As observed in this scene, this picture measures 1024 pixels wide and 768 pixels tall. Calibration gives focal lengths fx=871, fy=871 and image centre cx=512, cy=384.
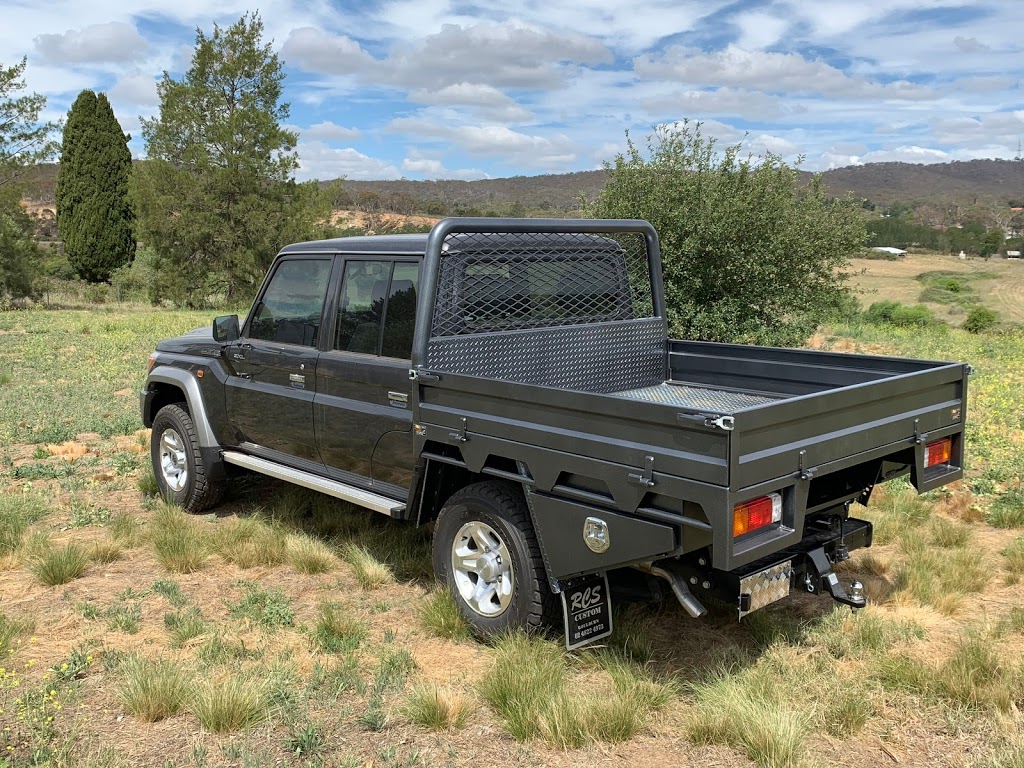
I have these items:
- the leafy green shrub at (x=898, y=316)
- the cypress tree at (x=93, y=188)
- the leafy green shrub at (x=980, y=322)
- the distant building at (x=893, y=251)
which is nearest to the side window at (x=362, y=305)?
the leafy green shrub at (x=898, y=316)

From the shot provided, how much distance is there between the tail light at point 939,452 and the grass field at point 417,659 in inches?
31.7

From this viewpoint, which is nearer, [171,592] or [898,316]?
[171,592]

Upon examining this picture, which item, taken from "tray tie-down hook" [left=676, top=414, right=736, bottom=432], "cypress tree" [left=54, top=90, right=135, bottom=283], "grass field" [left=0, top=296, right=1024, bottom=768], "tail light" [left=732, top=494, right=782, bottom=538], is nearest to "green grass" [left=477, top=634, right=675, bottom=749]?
"grass field" [left=0, top=296, right=1024, bottom=768]

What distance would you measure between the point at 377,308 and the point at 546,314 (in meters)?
0.99

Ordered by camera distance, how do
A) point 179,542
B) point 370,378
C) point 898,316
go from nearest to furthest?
1. point 370,378
2. point 179,542
3. point 898,316

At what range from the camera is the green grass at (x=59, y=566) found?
16.7 feet

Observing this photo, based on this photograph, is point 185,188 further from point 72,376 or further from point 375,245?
point 375,245

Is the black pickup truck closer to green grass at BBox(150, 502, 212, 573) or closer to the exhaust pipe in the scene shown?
the exhaust pipe

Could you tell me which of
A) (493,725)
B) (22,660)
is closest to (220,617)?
(22,660)

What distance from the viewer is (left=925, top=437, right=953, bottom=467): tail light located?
4.39m

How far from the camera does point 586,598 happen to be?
398cm

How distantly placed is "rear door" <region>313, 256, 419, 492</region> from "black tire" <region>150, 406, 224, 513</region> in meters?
1.45

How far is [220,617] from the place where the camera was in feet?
15.3

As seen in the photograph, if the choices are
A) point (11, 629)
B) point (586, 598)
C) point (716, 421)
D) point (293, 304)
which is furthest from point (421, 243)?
point (11, 629)
